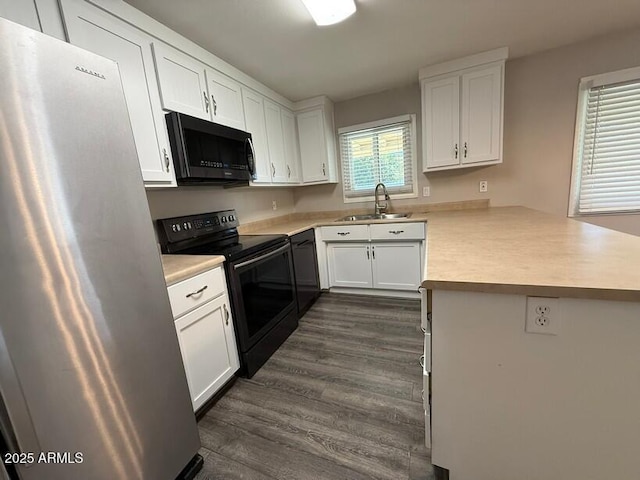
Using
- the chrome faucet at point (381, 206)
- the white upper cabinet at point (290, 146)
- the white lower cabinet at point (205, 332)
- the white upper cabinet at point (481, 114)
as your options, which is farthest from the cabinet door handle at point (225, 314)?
the white upper cabinet at point (481, 114)

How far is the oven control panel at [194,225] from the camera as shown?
176 cm

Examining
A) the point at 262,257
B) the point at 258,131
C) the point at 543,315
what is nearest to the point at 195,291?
the point at 262,257

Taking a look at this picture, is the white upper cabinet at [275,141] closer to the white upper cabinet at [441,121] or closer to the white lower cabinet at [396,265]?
the white lower cabinet at [396,265]

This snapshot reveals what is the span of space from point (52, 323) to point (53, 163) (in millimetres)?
430

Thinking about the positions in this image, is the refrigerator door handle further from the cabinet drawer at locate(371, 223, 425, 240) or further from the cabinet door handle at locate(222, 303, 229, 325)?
the cabinet drawer at locate(371, 223, 425, 240)

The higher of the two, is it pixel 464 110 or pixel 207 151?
pixel 464 110

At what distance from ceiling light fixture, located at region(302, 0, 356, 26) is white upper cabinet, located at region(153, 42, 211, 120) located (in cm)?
85

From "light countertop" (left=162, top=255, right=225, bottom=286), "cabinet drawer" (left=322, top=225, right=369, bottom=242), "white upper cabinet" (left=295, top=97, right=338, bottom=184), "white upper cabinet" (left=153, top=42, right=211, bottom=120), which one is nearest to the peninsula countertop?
"light countertop" (left=162, top=255, right=225, bottom=286)

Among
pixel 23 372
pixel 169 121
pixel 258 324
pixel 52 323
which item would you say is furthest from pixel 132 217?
pixel 258 324

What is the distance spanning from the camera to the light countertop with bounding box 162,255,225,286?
49.6 inches

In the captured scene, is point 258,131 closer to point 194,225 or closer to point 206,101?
point 206,101

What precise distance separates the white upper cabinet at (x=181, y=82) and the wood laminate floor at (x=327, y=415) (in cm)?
183

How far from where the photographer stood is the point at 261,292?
192cm

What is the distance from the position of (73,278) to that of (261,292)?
4.07 feet
